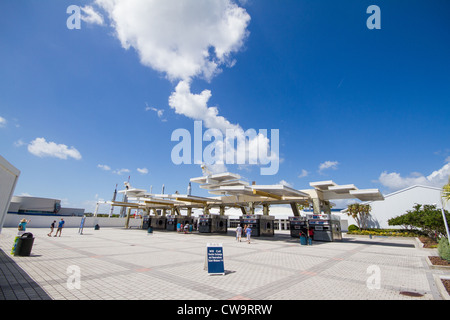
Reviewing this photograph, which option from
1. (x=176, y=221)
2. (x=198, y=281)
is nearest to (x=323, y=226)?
(x=198, y=281)

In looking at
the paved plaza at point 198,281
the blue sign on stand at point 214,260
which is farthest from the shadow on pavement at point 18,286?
the blue sign on stand at point 214,260

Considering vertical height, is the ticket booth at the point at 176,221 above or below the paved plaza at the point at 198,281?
above

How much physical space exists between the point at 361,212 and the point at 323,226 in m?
25.6

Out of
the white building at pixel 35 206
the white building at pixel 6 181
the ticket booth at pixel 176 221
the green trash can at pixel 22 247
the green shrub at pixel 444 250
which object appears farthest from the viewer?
the white building at pixel 35 206

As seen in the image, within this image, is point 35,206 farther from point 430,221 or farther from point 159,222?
point 430,221

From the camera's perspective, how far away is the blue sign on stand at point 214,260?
787 cm

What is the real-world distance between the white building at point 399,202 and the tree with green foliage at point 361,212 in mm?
935

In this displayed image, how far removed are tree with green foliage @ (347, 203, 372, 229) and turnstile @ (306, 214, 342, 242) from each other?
22390 millimetres

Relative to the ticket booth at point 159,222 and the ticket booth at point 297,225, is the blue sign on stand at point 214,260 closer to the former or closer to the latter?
the ticket booth at point 297,225

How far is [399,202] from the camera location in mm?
38906

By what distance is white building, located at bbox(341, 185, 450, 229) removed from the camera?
119ft

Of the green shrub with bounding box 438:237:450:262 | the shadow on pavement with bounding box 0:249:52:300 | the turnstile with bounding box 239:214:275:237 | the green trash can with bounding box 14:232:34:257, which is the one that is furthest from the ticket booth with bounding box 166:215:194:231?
the green shrub with bounding box 438:237:450:262

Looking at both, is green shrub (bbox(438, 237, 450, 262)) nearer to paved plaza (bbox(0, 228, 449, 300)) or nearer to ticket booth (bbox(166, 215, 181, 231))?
paved plaza (bbox(0, 228, 449, 300))
